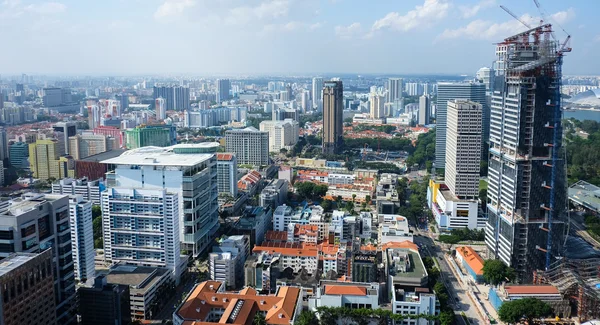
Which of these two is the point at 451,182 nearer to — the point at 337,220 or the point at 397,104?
the point at 337,220

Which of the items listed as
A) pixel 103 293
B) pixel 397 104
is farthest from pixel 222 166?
pixel 397 104

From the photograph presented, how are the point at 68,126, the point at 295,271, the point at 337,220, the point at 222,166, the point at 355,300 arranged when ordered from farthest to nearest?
1. the point at 68,126
2. the point at 222,166
3. the point at 337,220
4. the point at 295,271
5. the point at 355,300

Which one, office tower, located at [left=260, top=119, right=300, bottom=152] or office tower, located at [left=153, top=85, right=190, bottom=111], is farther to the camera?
office tower, located at [left=153, top=85, right=190, bottom=111]

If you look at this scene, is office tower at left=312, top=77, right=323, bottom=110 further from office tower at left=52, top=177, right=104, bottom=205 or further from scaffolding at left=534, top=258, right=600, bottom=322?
scaffolding at left=534, top=258, right=600, bottom=322

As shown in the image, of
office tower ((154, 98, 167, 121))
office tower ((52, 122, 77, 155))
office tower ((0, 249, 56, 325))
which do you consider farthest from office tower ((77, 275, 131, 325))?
office tower ((154, 98, 167, 121))

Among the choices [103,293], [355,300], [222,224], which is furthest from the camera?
[222,224]

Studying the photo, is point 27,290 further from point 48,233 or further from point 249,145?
point 249,145

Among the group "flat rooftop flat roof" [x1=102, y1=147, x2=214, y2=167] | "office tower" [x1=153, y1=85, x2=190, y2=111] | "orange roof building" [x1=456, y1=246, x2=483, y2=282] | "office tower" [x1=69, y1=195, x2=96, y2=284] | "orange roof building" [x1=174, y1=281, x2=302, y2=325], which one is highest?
"office tower" [x1=153, y1=85, x2=190, y2=111]
